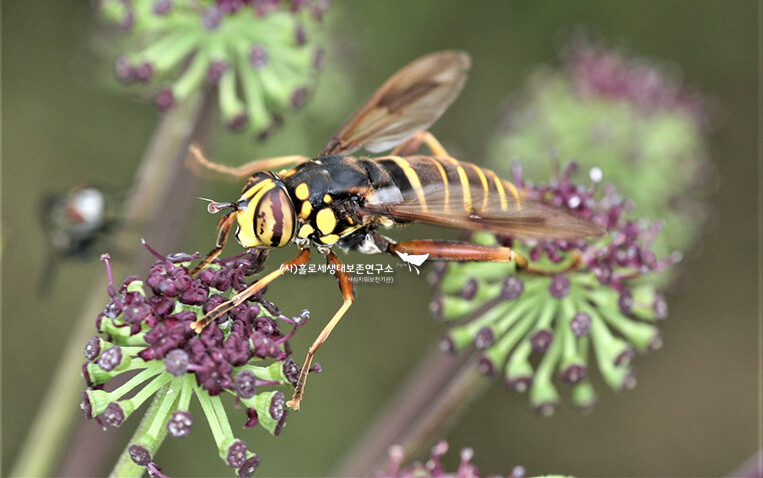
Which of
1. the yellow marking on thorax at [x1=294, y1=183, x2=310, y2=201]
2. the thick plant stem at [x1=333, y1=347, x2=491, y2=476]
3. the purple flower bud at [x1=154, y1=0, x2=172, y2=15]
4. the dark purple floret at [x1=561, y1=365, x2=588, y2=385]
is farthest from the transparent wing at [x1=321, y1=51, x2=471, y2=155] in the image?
the dark purple floret at [x1=561, y1=365, x2=588, y2=385]

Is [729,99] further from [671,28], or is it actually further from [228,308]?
[228,308]

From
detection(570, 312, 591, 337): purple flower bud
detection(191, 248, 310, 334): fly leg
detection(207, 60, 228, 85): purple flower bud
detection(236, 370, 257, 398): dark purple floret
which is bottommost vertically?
detection(236, 370, 257, 398): dark purple floret

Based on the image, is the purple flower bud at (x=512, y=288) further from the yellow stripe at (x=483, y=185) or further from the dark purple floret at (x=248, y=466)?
the dark purple floret at (x=248, y=466)

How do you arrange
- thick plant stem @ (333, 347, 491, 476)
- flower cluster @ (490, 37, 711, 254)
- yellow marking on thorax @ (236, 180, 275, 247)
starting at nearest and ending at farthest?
yellow marking on thorax @ (236, 180, 275, 247)
thick plant stem @ (333, 347, 491, 476)
flower cluster @ (490, 37, 711, 254)

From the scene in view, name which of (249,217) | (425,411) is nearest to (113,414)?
(249,217)

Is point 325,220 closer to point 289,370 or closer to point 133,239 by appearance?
point 289,370

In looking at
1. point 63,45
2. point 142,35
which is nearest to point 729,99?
point 142,35

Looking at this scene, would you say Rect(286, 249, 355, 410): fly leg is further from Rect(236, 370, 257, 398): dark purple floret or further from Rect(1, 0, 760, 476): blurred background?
Rect(1, 0, 760, 476): blurred background
